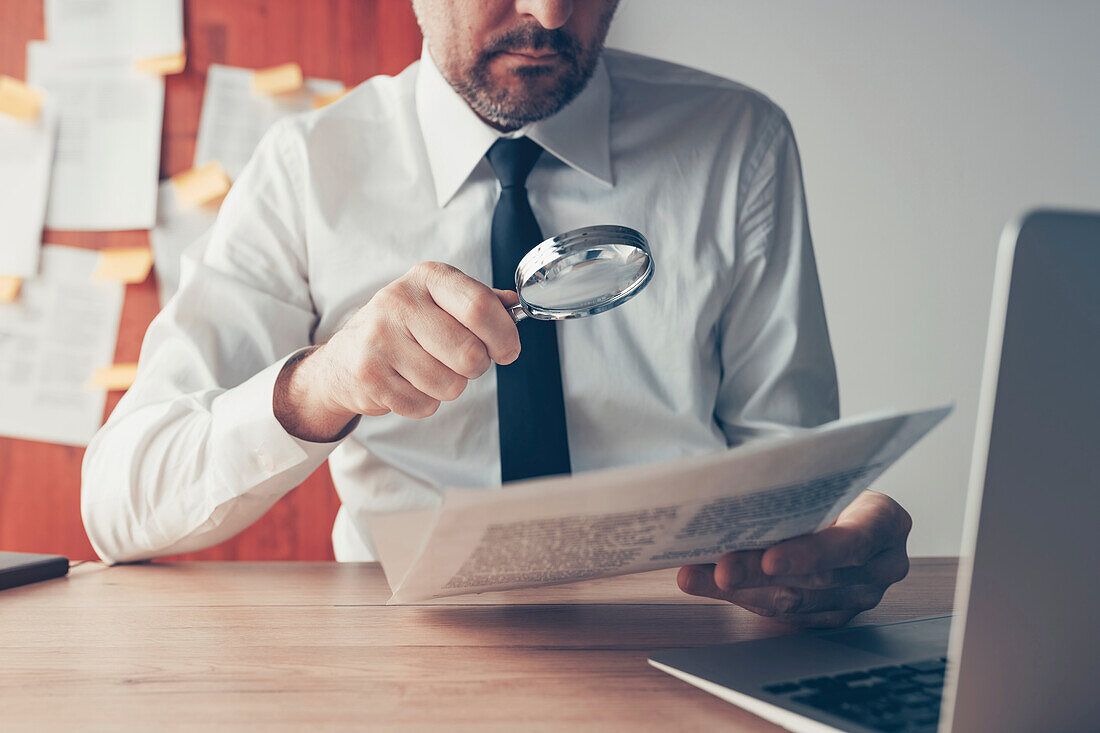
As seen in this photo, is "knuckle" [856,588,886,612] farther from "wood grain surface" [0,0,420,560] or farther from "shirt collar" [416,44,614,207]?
→ "wood grain surface" [0,0,420,560]

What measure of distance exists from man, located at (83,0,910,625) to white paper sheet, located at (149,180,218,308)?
0.95 metres

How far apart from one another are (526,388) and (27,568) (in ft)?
1.86

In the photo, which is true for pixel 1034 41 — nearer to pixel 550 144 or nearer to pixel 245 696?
pixel 550 144

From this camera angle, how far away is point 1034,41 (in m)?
2.28

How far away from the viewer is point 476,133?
1158mm

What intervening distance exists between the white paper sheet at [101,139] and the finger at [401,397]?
63.4 inches

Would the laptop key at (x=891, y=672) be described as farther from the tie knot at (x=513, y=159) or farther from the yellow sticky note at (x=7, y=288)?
the yellow sticky note at (x=7, y=288)

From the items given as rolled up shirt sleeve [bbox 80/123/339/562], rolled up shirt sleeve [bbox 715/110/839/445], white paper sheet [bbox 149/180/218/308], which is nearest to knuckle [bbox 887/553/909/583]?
rolled up shirt sleeve [bbox 715/110/839/445]

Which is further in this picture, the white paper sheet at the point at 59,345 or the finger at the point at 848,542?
the white paper sheet at the point at 59,345

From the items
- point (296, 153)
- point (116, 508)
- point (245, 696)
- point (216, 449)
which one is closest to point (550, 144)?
point (296, 153)

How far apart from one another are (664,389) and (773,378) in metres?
0.16

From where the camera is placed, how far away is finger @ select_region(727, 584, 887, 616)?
66 centimetres

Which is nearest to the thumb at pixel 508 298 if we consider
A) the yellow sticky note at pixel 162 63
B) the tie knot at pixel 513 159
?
the tie knot at pixel 513 159

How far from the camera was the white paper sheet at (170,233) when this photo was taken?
6.80 ft
